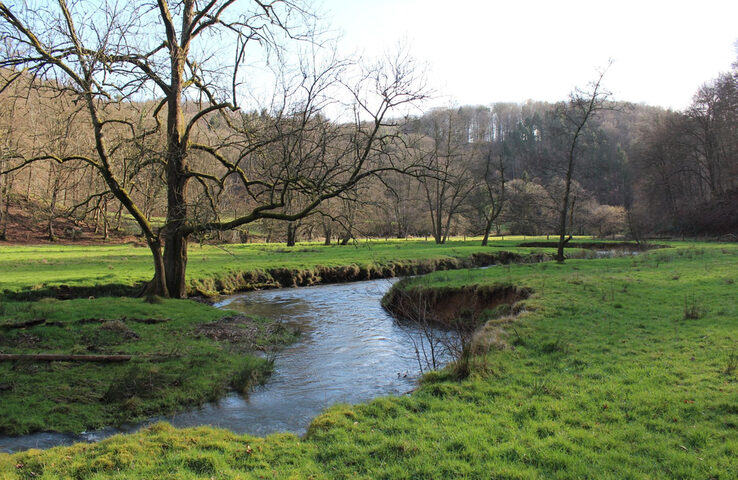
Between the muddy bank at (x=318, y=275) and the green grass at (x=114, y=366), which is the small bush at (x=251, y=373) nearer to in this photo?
the green grass at (x=114, y=366)

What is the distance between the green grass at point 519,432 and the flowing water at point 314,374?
0.97 m

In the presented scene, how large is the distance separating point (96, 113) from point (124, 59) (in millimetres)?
2114

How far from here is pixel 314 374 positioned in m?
9.92

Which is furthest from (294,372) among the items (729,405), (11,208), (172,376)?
(11,208)

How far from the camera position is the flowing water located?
7234 millimetres

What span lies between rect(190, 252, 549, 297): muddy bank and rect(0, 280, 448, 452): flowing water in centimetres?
352

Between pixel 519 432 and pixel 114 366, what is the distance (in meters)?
8.13

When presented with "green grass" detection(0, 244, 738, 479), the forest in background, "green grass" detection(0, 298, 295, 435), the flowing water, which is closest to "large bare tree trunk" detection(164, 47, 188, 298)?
"green grass" detection(0, 298, 295, 435)

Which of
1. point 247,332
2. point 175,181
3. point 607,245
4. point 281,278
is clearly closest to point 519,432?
point 247,332

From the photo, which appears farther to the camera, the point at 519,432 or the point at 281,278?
the point at 281,278

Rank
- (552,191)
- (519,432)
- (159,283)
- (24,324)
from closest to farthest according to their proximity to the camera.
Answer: (519,432)
(24,324)
(159,283)
(552,191)

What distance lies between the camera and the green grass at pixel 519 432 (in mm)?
4910

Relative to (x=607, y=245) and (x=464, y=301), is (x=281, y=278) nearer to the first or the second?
(x=464, y=301)

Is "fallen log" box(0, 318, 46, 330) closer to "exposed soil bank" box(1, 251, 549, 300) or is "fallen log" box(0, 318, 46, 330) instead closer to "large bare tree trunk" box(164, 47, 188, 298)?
"large bare tree trunk" box(164, 47, 188, 298)
